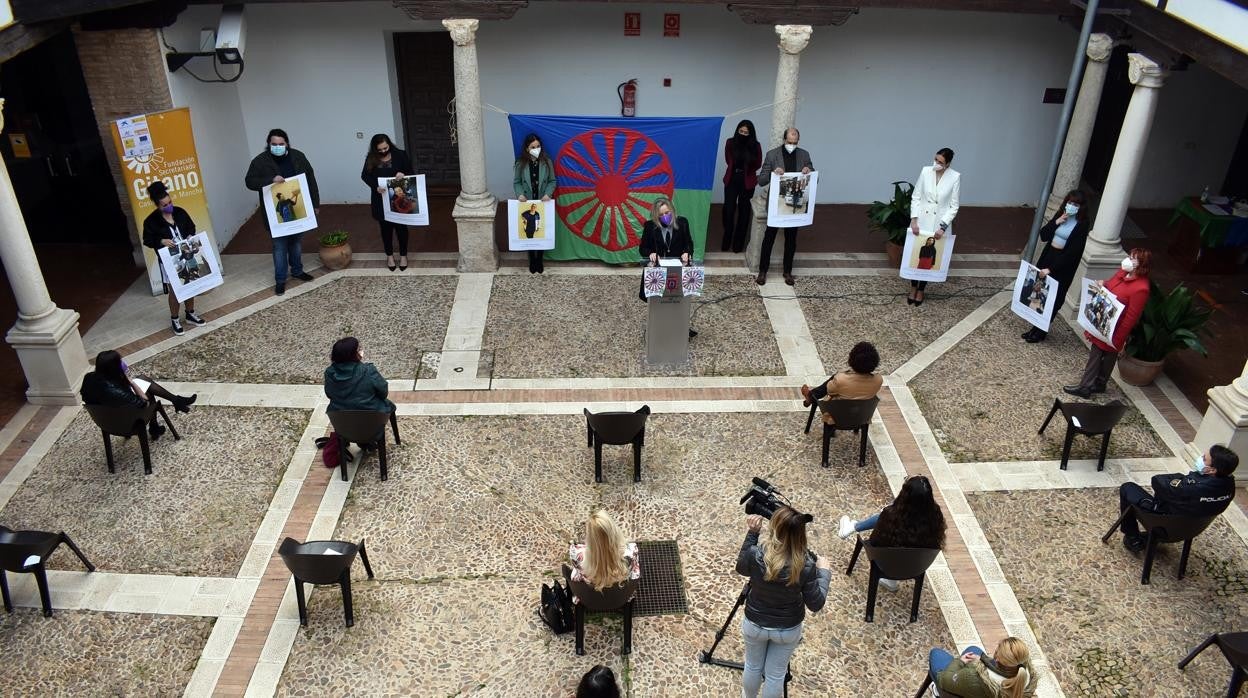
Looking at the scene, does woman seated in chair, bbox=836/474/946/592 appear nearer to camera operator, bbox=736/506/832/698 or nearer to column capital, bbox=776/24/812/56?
camera operator, bbox=736/506/832/698

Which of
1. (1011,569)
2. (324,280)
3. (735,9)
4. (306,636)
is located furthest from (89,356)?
(1011,569)

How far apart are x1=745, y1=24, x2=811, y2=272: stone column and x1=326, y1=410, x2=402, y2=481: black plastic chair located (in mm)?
5866

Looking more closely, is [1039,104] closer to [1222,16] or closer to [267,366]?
[1222,16]

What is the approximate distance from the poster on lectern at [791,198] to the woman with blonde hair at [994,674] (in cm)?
683

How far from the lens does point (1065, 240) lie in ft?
32.9

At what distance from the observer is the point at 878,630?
6801 mm

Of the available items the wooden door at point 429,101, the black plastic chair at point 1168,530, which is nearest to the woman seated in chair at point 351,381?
the black plastic chair at point 1168,530

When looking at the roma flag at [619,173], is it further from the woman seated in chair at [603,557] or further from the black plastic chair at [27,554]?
the black plastic chair at [27,554]

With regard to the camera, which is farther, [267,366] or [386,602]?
[267,366]

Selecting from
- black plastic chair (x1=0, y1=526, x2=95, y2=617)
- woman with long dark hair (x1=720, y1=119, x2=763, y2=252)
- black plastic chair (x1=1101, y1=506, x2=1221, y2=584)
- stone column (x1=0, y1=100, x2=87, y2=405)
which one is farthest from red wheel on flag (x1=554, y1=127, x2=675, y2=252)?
black plastic chair (x1=0, y1=526, x2=95, y2=617)

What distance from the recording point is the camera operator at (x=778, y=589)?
17.1ft

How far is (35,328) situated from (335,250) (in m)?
3.80

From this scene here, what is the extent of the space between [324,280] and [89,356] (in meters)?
2.87

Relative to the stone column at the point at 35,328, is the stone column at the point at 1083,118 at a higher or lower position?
higher
